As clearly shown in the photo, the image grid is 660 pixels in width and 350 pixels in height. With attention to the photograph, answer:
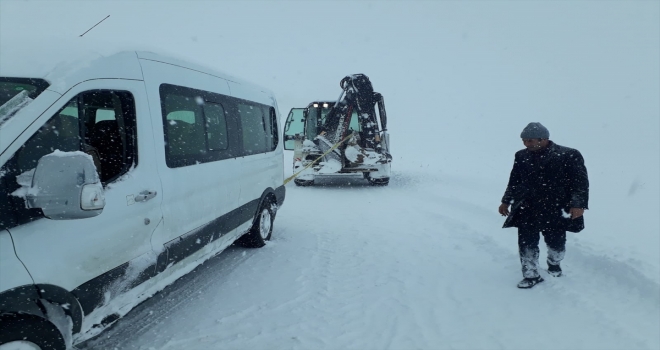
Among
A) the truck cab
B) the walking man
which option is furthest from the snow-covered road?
the truck cab

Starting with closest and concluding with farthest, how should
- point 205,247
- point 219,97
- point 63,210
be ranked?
point 63,210 < point 205,247 < point 219,97

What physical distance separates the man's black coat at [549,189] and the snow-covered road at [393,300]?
2.30ft

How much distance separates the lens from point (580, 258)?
5.37 m

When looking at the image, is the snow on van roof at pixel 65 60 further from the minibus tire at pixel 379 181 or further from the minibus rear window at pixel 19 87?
the minibus tire at pixel 379 181

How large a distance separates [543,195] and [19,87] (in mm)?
4544

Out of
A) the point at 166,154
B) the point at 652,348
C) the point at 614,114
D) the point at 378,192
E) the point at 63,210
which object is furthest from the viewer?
the point at 614,114

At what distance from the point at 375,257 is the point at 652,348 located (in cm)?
304

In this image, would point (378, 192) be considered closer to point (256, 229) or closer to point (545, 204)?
point (256, 229)

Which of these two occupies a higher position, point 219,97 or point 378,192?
point 219,97

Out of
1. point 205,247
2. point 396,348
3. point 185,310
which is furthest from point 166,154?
point 396,348

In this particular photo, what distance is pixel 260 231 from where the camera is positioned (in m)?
6.07

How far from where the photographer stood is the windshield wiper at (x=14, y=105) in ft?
7.73

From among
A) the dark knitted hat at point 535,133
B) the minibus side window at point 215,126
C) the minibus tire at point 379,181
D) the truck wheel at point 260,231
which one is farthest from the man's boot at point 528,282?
the minibus tire at point 379,181

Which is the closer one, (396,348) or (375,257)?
(396,348)
